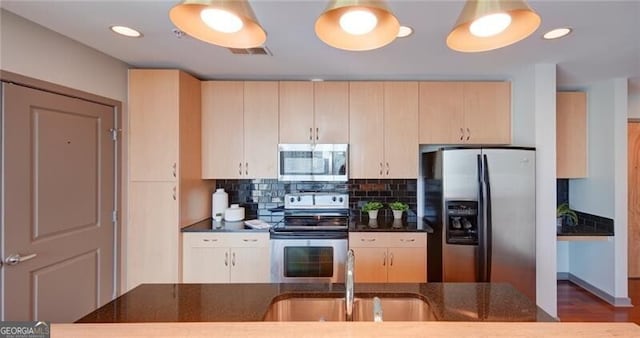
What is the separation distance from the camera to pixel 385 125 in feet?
10.5

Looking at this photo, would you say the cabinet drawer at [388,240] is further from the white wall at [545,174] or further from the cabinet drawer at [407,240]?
the white wall at [545,174]

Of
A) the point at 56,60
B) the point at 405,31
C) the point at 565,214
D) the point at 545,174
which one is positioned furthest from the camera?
the point at 565,214

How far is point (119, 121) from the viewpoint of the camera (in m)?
2.71

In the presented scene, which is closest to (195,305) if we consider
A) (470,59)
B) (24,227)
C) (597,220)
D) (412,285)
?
(412,285)

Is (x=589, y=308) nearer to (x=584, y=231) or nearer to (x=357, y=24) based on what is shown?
(x=584, y=231)

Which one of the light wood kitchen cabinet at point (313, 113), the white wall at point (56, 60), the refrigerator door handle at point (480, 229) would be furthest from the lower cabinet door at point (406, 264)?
the white wall at point (56, 60)

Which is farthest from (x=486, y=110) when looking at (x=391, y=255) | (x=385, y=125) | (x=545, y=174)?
(x=391, y=255)

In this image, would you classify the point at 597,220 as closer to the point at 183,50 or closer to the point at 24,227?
the point at 183,50

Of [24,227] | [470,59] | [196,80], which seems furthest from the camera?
[196,80]

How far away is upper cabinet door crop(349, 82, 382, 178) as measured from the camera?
319cm

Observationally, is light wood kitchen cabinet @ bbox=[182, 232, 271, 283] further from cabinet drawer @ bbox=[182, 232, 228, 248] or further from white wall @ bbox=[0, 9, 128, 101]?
white wall @ bbox=[0, 9, 128, 101]

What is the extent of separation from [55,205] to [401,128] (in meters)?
2.82

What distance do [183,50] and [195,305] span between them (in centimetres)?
187

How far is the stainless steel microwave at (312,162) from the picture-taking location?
314 centimetres
